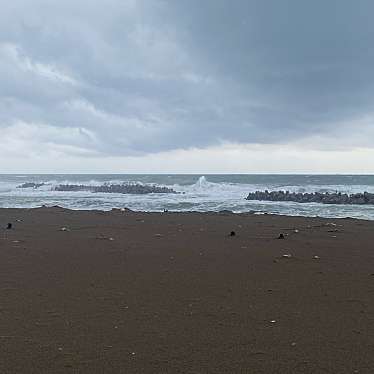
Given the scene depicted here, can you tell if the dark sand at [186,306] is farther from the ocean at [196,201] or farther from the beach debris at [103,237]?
the ocean at [196,201]

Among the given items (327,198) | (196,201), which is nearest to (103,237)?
(196,201)

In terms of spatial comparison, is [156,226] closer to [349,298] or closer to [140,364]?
[349,298]

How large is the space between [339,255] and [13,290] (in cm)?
480

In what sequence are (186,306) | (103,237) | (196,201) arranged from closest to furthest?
1. (186,306)
2. (103,237)
3. (196,201)

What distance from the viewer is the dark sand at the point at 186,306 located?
297 cm

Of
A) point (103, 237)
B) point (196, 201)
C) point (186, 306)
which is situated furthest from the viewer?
point (196, 201)

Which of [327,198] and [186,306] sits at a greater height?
[327,198]

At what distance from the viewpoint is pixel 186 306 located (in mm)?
4156

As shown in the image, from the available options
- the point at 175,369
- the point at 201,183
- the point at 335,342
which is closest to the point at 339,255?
the point at 335,342

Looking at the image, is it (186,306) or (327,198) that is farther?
(327,198)

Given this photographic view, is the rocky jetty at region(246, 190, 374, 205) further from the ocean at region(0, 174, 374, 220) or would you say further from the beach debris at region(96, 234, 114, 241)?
the beach debris at region(96, 234, 114, 241)

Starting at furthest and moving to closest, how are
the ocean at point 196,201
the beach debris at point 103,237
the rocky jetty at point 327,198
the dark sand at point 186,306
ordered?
the rocky jetty at point 327,198 → the ocean at point 196,201 → the beach debris at point 103,237 → the dark sand at point 186,306

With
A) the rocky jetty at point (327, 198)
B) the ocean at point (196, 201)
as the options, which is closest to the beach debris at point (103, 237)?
the ocean at point (196, 201)

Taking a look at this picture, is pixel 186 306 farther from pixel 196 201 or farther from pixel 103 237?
pixel 196 201
